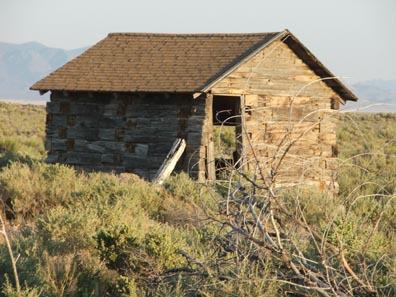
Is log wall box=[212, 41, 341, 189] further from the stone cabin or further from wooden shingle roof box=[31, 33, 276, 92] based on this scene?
wooden shingle roof box=[31, 33, 276, 92]

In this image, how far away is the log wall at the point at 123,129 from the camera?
15.6m

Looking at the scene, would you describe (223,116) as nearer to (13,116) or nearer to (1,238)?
(1,238)

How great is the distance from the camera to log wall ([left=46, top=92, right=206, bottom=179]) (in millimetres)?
15594

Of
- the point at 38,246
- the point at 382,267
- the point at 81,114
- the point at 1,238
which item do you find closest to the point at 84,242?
the point at 38,246

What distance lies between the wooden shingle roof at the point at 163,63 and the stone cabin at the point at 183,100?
3cm

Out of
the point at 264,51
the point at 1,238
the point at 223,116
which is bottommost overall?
the point at 1,238

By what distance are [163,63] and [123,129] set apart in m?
1.81

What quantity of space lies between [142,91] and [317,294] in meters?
10.4

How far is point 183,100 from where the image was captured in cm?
1567

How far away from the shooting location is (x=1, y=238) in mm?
9031

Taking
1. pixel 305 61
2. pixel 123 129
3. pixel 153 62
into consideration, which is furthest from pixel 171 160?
pixel 305 61

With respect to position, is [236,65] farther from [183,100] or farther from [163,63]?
[163,63]

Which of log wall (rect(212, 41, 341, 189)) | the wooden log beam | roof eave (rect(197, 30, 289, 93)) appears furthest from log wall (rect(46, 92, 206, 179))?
log wall (rect(212, 41, 341, 189))

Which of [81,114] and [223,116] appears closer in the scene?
[81,114]
